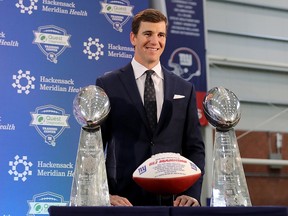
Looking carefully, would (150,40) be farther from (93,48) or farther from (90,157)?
(93,48)

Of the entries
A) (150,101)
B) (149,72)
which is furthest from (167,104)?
(149,72)

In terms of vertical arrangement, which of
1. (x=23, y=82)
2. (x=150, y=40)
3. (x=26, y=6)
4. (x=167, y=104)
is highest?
(x=26, y=6)

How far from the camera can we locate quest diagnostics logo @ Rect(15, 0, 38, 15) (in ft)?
14.4

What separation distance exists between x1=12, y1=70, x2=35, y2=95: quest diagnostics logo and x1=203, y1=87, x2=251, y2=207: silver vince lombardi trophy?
270 centimetres

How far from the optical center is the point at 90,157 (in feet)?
5.60

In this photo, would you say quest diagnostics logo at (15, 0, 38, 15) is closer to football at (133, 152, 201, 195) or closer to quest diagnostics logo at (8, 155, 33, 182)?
quest diagnostics logo at (8, 155, 33, 182)

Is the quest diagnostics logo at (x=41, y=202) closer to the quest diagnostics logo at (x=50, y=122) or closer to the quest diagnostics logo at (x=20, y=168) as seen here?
the quest diagnostics logo at (x=20, y=168)

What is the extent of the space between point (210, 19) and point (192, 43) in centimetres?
134

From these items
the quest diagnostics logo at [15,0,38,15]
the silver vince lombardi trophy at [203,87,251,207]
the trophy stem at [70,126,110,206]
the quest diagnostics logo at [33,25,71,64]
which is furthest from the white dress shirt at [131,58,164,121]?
the quest diagnostics logo at [15,0,38,15]

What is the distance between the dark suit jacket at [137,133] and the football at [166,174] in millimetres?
296

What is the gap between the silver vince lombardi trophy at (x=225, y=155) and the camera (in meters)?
1.72

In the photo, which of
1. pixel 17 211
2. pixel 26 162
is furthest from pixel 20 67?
pixel 17 211

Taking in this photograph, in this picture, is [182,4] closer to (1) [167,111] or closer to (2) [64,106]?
(2) [64,106]

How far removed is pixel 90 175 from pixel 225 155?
0.46 m
